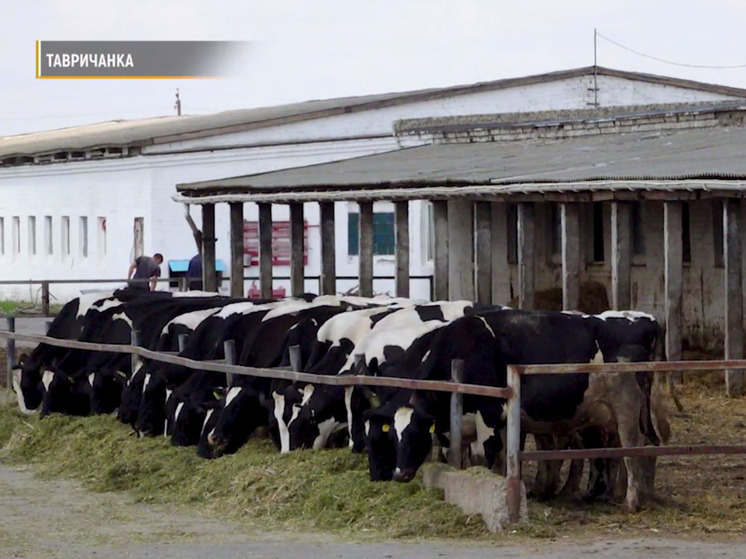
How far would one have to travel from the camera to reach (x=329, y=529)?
36.5ft

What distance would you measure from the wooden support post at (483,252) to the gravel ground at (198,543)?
9.50 m

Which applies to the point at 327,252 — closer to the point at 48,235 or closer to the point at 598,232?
the point at 598,232

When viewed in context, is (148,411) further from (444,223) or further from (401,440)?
(444,223)

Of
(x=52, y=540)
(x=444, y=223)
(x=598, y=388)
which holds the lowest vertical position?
(x=52, y=540)

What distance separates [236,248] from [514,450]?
1604 centimetres

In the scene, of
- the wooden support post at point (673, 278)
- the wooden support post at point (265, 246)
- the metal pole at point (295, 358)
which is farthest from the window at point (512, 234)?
the metal pole at point (295, 358)

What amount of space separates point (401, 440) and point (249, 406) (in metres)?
2.83

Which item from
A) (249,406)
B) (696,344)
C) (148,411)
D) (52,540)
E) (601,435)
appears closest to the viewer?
(52,540)

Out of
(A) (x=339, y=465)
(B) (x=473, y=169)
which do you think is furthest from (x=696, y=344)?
(A) (x=339, y=465)

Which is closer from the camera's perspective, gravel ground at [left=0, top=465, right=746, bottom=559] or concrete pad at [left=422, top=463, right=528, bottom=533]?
gravel ground at [left=0, top=465, right=746, bottom=559]

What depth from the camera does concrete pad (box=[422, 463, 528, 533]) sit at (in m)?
10.7

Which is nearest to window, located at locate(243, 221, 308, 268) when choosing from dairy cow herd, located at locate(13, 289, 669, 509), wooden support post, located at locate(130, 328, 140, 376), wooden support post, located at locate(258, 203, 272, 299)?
wooden support post, located at locate(258, 203, 272, 299)

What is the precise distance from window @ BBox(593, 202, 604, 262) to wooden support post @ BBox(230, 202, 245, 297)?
19.4 feet

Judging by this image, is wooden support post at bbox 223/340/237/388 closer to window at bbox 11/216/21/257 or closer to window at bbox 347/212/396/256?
window at bbox 347/212/396/256
